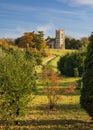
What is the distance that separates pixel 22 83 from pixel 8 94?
1035 millimetres

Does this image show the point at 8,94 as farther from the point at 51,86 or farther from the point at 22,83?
the point at 51,86

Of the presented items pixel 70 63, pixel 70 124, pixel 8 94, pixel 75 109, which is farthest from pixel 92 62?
pixel 70 63

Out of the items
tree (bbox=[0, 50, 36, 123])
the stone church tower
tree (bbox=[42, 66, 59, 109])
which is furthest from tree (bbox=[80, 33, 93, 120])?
the stone church tower

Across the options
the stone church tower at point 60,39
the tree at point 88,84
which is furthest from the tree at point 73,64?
the stone church tower at point 60,39

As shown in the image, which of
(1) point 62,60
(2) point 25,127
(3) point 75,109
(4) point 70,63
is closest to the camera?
(2) point 25,127

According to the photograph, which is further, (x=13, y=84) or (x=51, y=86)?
(x=51, y=86)

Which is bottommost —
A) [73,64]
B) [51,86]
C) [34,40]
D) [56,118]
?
[56,118]

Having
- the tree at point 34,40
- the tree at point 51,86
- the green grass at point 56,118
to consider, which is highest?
the tree at point 34,40

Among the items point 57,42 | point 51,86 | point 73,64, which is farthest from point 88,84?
point 57,42

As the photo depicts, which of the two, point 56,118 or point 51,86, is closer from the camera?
point 56,118

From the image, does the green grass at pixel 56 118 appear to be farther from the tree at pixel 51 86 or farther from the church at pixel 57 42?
the church at pixel 57 42

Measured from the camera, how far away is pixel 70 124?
1822 centimetres

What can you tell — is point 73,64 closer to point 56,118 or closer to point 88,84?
point 56,118

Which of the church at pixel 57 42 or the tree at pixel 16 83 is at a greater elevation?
the church at pixel 57 42
